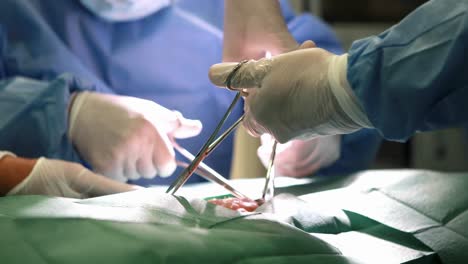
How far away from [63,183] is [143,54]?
69 centimetres

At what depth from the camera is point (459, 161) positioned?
2941 millimetres

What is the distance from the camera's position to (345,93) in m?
0.92

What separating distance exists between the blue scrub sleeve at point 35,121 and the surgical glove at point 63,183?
15cm

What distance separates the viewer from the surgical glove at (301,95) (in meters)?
0.94

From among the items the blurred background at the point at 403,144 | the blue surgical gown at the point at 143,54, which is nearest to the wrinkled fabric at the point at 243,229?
the blue surgical gown at the point at 143,54

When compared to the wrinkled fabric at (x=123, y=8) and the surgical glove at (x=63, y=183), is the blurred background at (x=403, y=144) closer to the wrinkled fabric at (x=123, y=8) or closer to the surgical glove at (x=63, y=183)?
the wrinkled fabric at (x=123, y=8)

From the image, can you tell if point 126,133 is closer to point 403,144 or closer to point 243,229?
point 243,229

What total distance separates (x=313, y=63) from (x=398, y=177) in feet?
1.86

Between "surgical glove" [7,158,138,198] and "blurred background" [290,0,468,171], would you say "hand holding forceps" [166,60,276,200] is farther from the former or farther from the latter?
"blurred background" [290,0,468,171]

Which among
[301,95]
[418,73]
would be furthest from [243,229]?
[418,73]

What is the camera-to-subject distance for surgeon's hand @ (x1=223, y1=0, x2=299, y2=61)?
1333 mm

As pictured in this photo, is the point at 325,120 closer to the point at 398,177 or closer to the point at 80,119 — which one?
the point at 398,177

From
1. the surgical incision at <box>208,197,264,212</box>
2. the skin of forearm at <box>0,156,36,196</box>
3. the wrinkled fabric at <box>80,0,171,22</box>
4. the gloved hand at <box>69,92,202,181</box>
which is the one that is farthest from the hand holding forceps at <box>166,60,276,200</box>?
the wrinkled fabric at <box>80,0,171,22</box>

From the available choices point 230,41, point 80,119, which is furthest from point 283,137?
point 80,119
